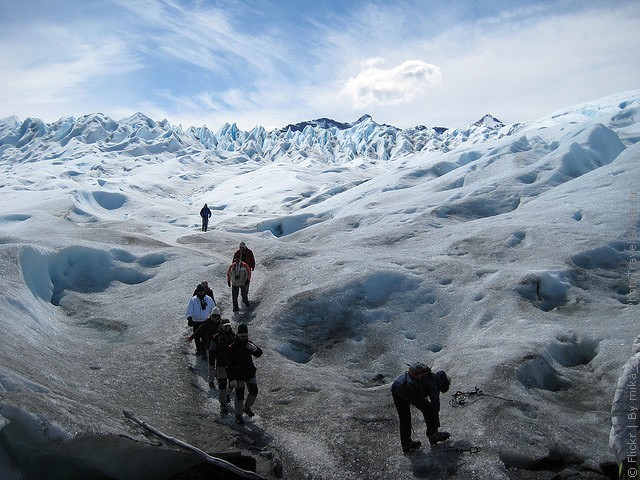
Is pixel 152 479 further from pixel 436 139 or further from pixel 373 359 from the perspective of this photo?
pixel 436 139

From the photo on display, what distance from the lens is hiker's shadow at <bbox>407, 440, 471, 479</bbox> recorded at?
7184 mm

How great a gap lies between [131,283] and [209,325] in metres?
8.61

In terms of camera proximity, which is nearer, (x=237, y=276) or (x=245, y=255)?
(x=237, y=276)

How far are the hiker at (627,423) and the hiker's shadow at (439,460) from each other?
2035mm

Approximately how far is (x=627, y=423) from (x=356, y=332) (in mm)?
8214

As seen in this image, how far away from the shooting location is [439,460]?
292 inches

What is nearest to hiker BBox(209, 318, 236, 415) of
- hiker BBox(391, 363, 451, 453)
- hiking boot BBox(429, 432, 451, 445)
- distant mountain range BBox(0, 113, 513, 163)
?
hiker BBox(391, 363, 451, 453)

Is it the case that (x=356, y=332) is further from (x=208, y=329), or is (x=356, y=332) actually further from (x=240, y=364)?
(x=240, y=364)

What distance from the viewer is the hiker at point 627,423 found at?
20.5 feet

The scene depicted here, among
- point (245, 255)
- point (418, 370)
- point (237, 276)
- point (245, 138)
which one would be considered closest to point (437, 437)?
point (418, 370)

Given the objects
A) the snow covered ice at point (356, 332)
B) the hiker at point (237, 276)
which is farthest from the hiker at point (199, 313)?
the hiker at point (237, 276)

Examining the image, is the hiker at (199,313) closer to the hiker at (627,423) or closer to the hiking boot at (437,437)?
the hiking boot at (437,437)

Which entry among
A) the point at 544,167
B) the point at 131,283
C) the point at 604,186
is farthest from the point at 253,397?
the point at 544,167

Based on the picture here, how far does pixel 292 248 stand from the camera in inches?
859
